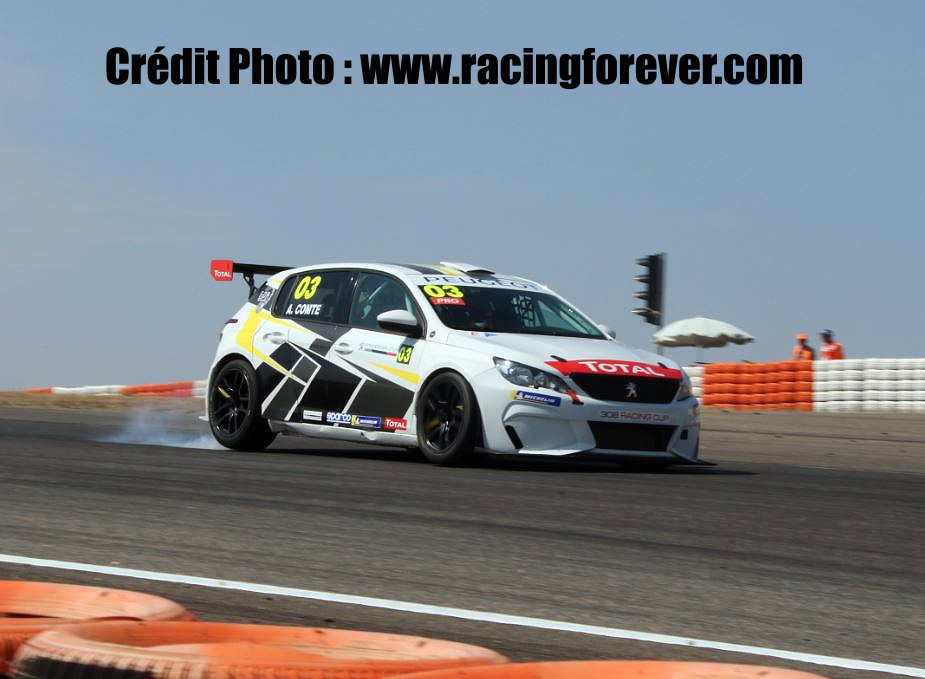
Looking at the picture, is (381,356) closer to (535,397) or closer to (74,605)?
(535,397)

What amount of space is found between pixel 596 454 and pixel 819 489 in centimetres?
Answer: 157

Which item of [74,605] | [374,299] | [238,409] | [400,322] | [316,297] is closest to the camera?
[74,605]

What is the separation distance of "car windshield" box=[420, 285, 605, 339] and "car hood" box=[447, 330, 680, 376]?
20cm

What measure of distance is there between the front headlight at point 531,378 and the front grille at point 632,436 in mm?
339

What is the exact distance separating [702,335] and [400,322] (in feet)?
82.9

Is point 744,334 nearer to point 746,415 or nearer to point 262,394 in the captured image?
point 746,415

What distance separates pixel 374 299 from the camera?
37.9ft

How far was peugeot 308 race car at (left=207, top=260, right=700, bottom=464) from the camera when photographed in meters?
10.1

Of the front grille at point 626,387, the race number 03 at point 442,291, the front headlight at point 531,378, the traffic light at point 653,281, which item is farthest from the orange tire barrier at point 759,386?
the front headlight at point 531,378

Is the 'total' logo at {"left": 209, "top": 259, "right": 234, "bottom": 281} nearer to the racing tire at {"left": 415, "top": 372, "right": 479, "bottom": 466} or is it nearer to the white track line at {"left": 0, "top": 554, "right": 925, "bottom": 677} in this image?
the racing tire at {"left": 415, "top": 372, "right": 479, "bottom": 466}

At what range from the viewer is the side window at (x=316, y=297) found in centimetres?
1170

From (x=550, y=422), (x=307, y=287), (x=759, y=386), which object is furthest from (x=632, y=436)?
(x=759, y=386)

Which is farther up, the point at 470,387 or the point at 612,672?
the point at 470,387

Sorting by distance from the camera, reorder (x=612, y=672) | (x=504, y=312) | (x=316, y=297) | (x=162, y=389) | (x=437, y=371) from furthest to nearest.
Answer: (x=162, y=389) < (x=316, y=297) < (x=504, y=312) < (x=437, y=371) < (x=612, y=672)
